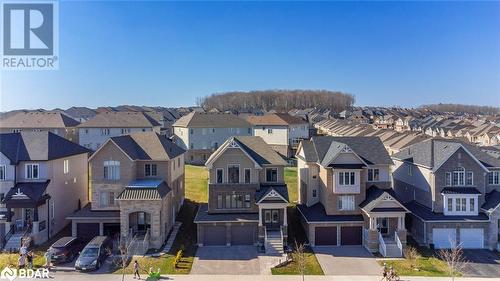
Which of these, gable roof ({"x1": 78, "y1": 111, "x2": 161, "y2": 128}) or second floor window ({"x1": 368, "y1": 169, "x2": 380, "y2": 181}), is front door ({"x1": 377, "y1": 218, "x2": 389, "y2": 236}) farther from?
gable roof ({"x1": 78, "y1": 111, "x2": 161, "y2": 128})

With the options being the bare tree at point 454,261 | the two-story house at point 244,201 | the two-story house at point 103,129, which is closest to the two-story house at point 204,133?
the two-story house at point 103,129

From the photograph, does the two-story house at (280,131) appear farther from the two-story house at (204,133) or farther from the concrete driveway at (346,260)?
the concrete driveway at (346,260)

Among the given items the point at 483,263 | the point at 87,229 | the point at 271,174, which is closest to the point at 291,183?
the point at 271,174

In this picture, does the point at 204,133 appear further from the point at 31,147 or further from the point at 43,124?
the point at 31,147

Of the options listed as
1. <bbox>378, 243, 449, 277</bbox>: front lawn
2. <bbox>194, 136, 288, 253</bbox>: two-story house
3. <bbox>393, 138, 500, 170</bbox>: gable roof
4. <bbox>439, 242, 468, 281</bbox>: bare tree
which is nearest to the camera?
<bbox>439, 242, 468, 281</bbox>: bare tree

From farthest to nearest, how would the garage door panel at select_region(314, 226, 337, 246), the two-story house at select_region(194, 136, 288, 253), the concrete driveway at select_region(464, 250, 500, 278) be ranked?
the garage door panel at select_region(314, 226, 337, 246) < the two-story house at select_region(194, 136, 288, 253) < the concrete driveway at select_region(464, 250, 500, 278)

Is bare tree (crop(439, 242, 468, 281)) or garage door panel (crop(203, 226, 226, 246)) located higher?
garage door panel (crop(203, 226, 226, 246))

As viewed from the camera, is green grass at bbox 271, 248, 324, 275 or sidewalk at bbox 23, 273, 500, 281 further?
green grass at bbox 271, 248, 324, 275

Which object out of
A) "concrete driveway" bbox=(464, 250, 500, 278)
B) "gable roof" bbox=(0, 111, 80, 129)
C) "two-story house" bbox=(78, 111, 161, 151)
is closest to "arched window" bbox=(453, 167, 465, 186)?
"concrete driveway" bbox=(464, 250, 500, 278)
